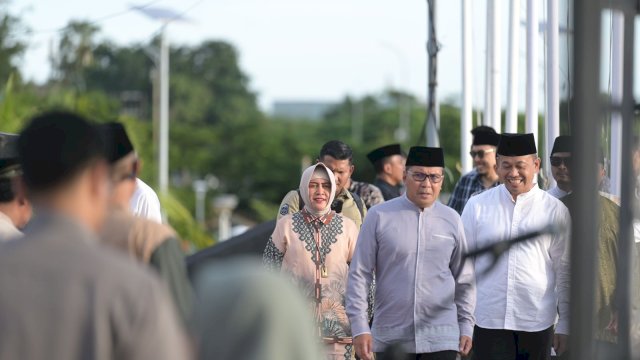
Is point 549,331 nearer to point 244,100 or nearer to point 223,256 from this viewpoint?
point 223,256

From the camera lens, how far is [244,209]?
86625mm

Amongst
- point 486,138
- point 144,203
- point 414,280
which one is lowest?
point 414,280

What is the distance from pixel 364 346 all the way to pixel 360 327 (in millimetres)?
114

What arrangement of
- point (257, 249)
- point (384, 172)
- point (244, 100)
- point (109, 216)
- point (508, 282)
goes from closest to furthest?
1. point (109, 216)
2. point (508, 282)
3. point (257, 249)
4. point (384, 172)
5. point (244, 100)

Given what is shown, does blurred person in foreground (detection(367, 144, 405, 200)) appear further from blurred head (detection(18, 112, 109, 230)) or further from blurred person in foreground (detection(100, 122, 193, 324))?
blurred head (detection(18, 112, 109, 230))

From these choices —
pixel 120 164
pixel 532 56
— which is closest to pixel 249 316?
pixel 120 164

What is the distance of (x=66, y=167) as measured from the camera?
3.44 m

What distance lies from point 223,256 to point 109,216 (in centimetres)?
657

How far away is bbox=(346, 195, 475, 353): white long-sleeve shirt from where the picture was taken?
8211 mm

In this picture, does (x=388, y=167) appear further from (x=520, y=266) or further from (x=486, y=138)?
(x=520, y=266)

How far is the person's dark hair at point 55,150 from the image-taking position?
3.44m

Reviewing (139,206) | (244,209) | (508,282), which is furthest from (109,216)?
(244,209)

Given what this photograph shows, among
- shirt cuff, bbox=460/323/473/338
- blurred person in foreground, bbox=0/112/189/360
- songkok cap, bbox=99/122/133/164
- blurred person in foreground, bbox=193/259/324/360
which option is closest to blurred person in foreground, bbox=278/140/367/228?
shirt cuff, bbox=460/323/473/338

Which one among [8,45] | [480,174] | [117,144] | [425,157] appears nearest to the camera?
[117,144]
